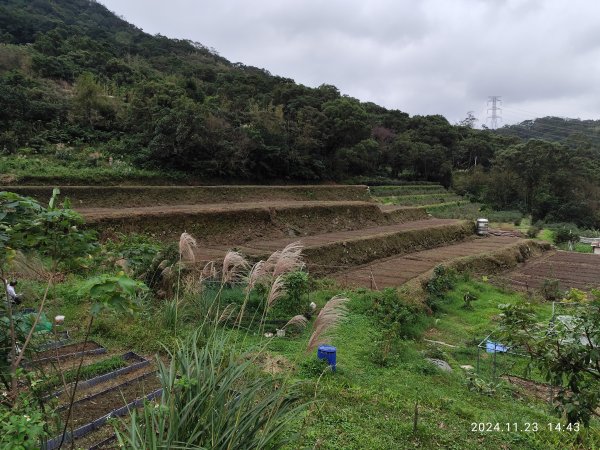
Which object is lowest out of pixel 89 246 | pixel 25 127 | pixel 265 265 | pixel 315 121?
pixel 265 265

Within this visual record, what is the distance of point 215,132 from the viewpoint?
77.0 ft

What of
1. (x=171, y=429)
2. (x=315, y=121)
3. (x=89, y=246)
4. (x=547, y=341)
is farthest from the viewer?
(x=315, y=121)

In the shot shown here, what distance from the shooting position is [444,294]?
11961 millimetres

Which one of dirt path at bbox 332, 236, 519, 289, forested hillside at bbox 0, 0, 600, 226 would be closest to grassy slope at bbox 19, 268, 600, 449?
dirt path at bbox 332, 236, 519, 289

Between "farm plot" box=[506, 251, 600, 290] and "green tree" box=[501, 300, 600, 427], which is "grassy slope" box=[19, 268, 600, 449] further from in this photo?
"farm plot" box=[506, 251, 600, 290]

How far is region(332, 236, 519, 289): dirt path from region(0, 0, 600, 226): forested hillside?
12233 millimetres

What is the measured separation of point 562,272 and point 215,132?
60.0 feet

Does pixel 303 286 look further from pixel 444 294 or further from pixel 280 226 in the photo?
pixel 280 226

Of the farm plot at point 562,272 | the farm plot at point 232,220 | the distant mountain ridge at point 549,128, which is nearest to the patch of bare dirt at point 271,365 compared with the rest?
the farm plot at point 232,220

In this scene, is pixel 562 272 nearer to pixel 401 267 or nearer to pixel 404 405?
pixel 401 267

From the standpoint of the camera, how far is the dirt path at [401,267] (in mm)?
12250

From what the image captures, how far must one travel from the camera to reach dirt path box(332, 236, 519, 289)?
12.2 metres

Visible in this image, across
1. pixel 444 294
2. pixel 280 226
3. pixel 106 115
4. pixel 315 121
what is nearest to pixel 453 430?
pixel 444 294

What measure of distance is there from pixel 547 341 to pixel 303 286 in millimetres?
5467
